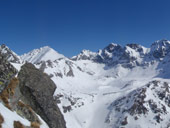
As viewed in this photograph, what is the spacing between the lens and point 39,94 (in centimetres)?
2631

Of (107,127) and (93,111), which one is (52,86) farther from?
(93,111)

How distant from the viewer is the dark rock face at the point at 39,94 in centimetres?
2545

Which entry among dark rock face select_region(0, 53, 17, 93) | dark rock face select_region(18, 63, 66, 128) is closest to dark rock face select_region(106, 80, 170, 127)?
dark rock face select_region(18, 63, 66, 128)

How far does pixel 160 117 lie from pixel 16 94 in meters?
168

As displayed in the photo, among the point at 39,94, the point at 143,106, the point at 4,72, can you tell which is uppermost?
the point at 143,106

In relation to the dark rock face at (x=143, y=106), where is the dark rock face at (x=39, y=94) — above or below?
below

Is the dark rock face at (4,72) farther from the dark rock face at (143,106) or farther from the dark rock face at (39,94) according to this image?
the dark rock face at (143,106)

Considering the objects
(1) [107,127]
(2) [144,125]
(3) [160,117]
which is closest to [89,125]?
(1) [107,127]

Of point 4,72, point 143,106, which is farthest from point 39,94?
point 143,106

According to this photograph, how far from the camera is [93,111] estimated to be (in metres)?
197

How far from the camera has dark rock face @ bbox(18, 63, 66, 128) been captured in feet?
83.5

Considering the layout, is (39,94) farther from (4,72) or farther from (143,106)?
(143,106)

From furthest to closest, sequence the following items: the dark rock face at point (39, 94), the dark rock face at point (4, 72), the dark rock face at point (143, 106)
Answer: the dark rock face at point (143, 106), the dark rock face at point (39, 94), the dark rock face at point (4, 72)

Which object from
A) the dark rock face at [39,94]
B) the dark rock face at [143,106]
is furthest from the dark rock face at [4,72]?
the dark rock face at [143,106]
